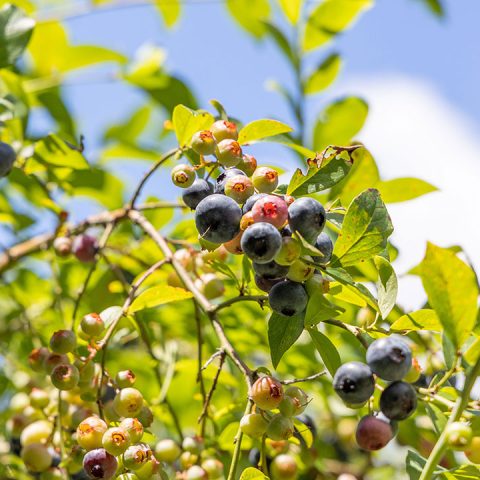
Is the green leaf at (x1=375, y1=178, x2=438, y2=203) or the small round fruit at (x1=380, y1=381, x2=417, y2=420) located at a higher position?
the small round fruit at (x1=380, y1=381, x2=417, y2=420)

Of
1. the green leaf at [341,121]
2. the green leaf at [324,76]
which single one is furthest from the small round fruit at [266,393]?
the green leaf at [324,76]

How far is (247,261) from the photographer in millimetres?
1272

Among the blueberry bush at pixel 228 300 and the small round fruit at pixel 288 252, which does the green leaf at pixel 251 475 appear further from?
the small round fruit at pixel 288 252

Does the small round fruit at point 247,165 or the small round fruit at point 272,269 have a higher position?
the small round fruit at point 247,165

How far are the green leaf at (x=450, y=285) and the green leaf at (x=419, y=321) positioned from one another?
153 mm

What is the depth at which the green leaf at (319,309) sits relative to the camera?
1.02 metres

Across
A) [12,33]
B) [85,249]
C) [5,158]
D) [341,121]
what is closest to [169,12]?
[341,121]

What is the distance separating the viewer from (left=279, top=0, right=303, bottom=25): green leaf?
7.54ft

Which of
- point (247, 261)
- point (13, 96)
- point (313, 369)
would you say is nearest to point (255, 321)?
point (313, 369)

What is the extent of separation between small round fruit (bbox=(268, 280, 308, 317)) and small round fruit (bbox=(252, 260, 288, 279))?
0.02 m

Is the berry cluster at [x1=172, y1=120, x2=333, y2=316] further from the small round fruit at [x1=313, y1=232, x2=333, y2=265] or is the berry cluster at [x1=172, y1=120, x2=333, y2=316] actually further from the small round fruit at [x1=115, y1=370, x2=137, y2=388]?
the small round fruit at [x1=115, y1=370, x2=137, y2=388]

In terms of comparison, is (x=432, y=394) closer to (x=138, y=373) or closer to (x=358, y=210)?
(x=358, y=210)

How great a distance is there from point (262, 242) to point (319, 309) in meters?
0.15

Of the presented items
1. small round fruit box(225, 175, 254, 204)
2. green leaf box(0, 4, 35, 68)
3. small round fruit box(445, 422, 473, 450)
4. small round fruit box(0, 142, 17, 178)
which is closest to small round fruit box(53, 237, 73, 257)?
small round fruit box(0, 142, 17, 178)
